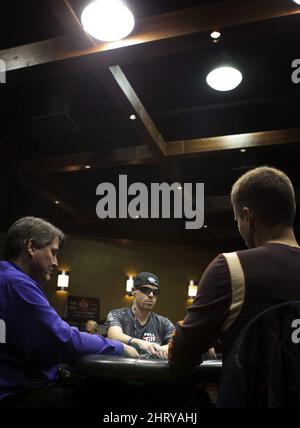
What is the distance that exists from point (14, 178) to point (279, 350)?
576 centimetres

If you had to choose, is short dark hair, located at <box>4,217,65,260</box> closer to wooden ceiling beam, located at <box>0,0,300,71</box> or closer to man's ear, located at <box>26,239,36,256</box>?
man's ear, located at <box>26,239,36,256</box>

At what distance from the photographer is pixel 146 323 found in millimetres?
3307

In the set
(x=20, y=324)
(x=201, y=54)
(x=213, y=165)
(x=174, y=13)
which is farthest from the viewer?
(x=213, y=165)

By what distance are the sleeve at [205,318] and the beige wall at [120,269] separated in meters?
7.74

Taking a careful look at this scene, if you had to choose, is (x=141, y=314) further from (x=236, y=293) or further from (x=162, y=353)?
(x=236, y=293)

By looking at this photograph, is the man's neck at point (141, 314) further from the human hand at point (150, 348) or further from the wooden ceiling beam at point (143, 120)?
the wooden ceiling beam at point (143, 120)

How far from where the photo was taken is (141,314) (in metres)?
3.28

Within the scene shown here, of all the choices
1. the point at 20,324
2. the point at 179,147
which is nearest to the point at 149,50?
the point at 179,147

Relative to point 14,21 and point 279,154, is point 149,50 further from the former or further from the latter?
point 279,154

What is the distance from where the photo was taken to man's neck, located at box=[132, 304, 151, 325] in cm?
328

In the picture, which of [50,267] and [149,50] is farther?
[149,50]

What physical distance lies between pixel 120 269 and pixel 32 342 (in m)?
7.67

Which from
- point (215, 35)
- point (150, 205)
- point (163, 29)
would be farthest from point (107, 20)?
point (150, 205)

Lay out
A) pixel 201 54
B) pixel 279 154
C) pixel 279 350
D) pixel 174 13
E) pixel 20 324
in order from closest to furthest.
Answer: pixel 279 350
pixel 20 324
pixel 174 13
pixel 201 54
pixel 279 154
